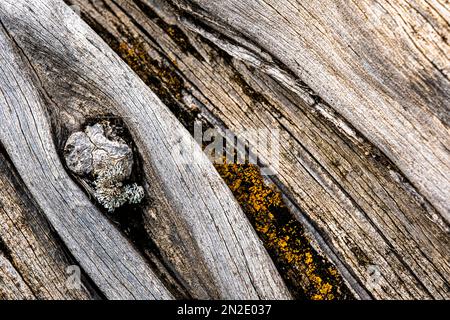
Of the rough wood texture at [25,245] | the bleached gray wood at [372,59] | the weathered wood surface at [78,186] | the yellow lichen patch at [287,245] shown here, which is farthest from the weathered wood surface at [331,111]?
the rough wood texture at [25,245]

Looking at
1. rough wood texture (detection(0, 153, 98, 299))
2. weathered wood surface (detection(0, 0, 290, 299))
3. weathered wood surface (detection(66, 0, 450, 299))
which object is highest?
weathered wood surface (detection(66, 0, 450, 299))

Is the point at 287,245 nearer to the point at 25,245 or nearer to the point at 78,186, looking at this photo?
the point at 78,186

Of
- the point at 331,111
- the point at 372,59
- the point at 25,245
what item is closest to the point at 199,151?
the point at 331,111

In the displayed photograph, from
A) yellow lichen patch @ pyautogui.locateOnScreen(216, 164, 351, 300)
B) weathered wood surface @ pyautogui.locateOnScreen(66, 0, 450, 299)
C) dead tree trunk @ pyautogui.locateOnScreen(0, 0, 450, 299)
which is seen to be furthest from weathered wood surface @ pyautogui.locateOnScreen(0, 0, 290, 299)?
weathered wood surface @ pyautogui.locateOnScreen(66, 0, 450, 299)

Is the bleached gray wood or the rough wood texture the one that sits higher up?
the bleached gray wood

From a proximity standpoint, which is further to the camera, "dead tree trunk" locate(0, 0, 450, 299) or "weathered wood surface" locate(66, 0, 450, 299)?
"dead tree trunk" locate(0, 0, 450, 299)

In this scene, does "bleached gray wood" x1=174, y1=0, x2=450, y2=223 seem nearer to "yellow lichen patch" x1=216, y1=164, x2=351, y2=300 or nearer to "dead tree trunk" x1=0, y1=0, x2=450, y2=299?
"dead tree trunk" x1=0, y1=0, x2=450, y2=299

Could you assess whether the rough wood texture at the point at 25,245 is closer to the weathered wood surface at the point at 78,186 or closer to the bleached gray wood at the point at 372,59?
the weathered wood surface at the point at 78,186
